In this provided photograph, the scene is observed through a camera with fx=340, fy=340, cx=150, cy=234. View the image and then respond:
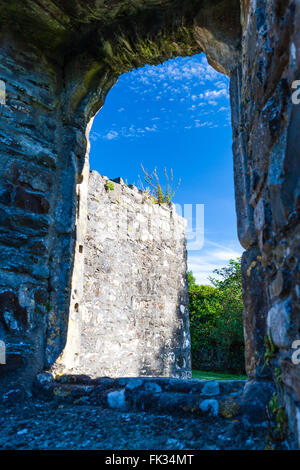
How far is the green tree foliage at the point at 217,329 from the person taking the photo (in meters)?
9.62

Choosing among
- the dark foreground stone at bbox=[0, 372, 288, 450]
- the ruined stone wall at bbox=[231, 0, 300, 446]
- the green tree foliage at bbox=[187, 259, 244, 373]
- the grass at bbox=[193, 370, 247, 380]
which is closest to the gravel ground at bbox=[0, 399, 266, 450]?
the dark foreground stone at bbox=[0, 372, 288, 450]

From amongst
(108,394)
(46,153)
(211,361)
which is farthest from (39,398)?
(211,361)

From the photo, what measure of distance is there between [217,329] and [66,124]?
824cm

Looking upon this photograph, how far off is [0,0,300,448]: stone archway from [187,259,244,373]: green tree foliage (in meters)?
7.86

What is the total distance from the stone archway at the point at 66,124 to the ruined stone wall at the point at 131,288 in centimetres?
140

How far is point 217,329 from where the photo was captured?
31.9 ft

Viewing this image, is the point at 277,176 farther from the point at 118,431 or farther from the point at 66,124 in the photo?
the point at 66,124

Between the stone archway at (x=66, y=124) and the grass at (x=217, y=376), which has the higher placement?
the stone archway at (x=66, y=124)

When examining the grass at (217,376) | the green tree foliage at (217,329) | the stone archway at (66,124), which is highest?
the stone archway at (66,124)

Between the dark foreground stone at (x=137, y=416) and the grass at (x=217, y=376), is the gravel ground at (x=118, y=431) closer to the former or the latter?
the dark foreground stone at (x=137, y=416)

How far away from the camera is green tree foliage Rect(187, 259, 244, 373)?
31.6ft

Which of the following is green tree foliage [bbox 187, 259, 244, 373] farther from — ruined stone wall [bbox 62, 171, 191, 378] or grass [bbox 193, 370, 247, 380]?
ruined stone wall [bbox 62, 171, 191, 378]

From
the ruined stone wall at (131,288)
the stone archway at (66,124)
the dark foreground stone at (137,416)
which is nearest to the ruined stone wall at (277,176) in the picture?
the stone archway at (66,124)

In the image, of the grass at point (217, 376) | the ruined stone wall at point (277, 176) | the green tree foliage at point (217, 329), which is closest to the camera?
the ruined stone wall at point (277, 176)
